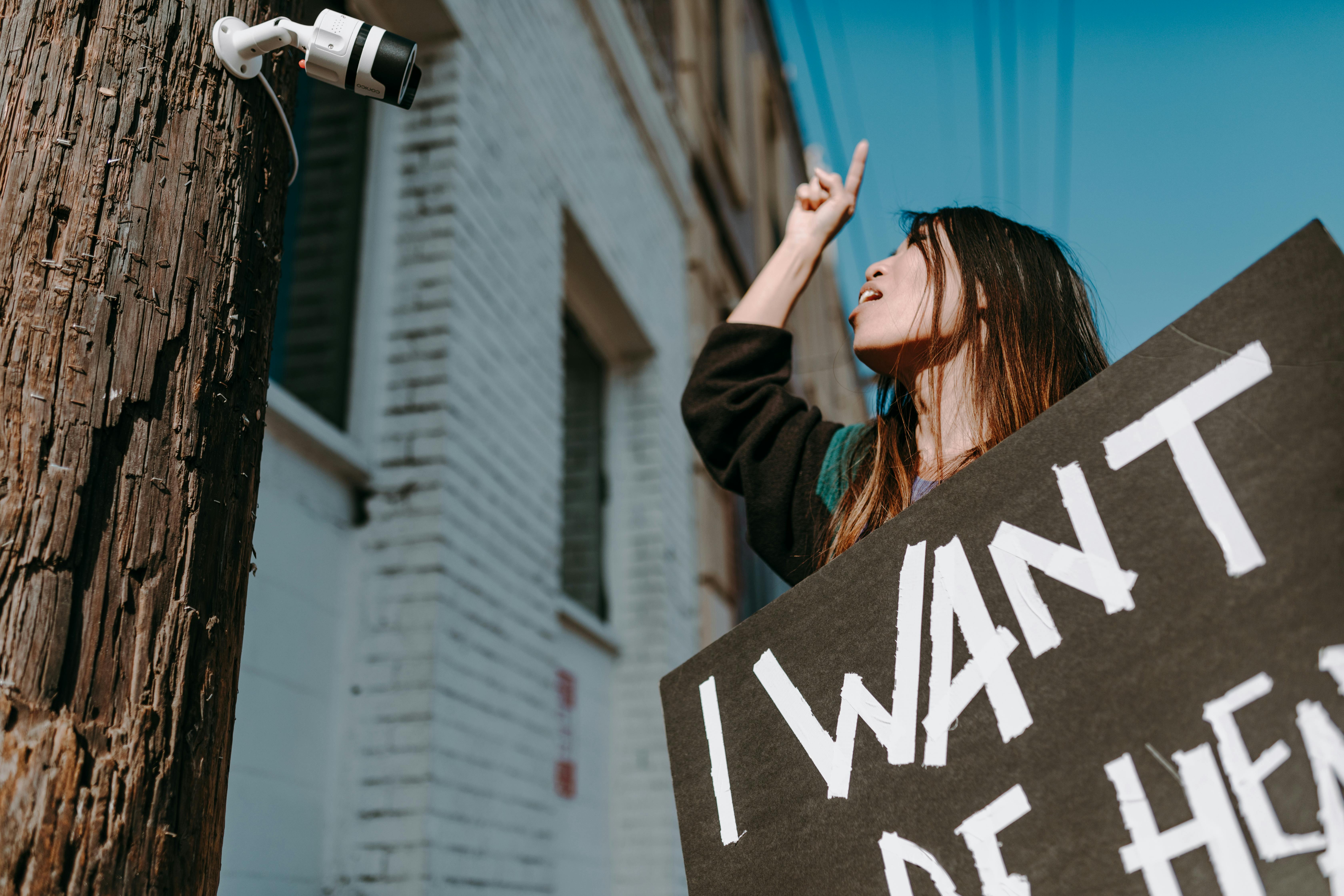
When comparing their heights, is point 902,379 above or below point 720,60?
below

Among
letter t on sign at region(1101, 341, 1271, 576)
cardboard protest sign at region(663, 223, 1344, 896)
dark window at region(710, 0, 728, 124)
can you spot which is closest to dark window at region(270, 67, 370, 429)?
cardboard protest sign at region(663, 223, 1344, 896)

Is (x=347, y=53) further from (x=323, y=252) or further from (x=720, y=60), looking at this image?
(x=720, y=60)

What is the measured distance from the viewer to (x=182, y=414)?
0.99 m

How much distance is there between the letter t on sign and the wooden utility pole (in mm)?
918

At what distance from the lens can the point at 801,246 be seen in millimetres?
1726

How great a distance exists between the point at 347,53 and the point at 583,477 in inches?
143

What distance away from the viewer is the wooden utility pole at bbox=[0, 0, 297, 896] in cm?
85

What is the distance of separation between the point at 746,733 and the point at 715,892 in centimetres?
18

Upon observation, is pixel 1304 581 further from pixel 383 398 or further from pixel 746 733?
pixel 383 398

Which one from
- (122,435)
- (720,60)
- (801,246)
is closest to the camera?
(122,435)

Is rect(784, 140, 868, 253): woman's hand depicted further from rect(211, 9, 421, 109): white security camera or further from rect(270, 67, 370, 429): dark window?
rect(270, 67, 370, 429): dark window

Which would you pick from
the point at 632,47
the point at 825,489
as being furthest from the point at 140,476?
the point at 632,47

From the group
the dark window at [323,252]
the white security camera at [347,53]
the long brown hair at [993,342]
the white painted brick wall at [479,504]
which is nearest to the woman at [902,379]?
the long brown hair at [993,342]

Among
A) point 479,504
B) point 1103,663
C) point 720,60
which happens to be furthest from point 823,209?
point 720,60
